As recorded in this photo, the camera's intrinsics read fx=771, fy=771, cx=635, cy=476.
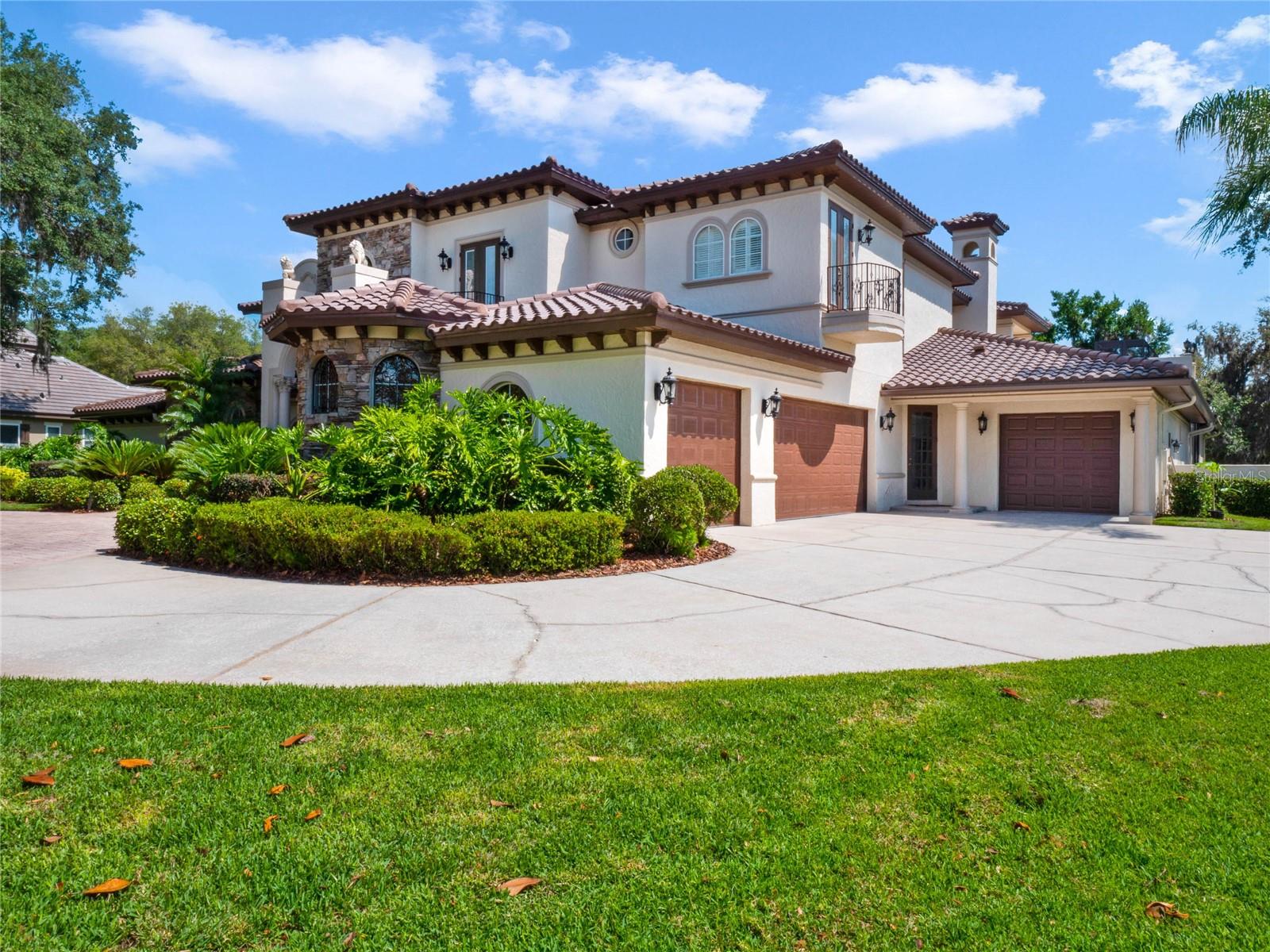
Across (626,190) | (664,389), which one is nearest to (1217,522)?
(664,389)

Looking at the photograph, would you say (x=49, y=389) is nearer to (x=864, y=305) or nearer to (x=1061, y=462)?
(x=864, y=305)

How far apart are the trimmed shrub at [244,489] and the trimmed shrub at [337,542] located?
1902mm

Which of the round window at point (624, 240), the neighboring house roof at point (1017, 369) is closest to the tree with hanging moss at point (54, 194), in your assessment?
the round window at point (624, 240)

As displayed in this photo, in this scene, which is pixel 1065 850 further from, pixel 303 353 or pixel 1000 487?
pixel 1000 487

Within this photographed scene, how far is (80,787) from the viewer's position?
3.04 metres

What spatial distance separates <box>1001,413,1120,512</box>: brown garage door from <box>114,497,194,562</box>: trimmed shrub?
17.2 m

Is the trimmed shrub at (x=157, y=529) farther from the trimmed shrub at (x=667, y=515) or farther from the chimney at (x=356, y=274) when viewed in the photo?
the chimney at (x=356, y=274)

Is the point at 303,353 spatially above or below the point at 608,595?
above

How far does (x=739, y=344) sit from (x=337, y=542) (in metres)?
7.49

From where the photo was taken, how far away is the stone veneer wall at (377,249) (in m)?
19.3

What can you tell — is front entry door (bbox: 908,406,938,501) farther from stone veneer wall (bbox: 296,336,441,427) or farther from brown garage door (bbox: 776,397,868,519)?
stone veneer wall (bbox: 296,336,441,427)

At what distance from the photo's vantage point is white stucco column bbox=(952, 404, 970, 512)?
1833 centimetres

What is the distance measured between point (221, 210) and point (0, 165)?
12141mm

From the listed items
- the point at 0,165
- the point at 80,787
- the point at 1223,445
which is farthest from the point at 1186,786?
the point at 1223,445
